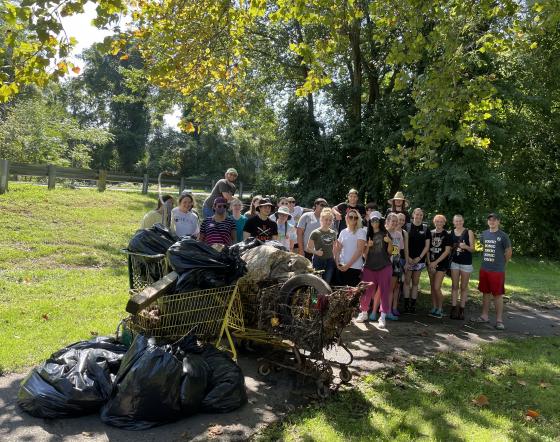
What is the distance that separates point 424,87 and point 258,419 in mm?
5734

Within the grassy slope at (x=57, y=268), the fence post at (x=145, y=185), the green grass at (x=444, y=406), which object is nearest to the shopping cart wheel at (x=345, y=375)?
the green grass at (x=444, y=406)

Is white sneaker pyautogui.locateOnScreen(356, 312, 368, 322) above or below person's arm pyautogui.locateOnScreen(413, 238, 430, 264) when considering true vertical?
below

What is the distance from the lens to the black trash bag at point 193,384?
4.17 meters

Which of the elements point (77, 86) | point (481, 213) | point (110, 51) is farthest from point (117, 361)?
point (77, 86)

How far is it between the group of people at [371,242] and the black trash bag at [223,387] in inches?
105

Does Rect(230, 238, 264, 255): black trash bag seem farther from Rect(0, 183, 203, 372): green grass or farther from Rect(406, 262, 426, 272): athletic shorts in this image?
Rect(406, 262, 426, 272): athletic shorts

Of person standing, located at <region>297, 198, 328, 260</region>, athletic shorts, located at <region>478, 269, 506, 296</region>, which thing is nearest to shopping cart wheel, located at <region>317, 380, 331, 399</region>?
person standing, located at <region>297, 198, 328, 260</region>

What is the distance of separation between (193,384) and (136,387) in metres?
0.46

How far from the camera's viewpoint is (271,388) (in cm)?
506

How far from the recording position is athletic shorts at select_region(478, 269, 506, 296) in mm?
8141

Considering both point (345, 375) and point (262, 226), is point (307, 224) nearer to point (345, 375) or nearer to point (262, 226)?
point (262, 226)

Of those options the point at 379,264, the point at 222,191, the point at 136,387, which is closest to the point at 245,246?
the point at 136,387

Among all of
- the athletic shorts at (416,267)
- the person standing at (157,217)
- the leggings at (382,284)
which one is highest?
the person standing at (157,217)

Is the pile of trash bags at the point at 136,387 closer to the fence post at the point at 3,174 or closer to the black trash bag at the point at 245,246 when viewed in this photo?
the black trash bag at the point at 245,246
